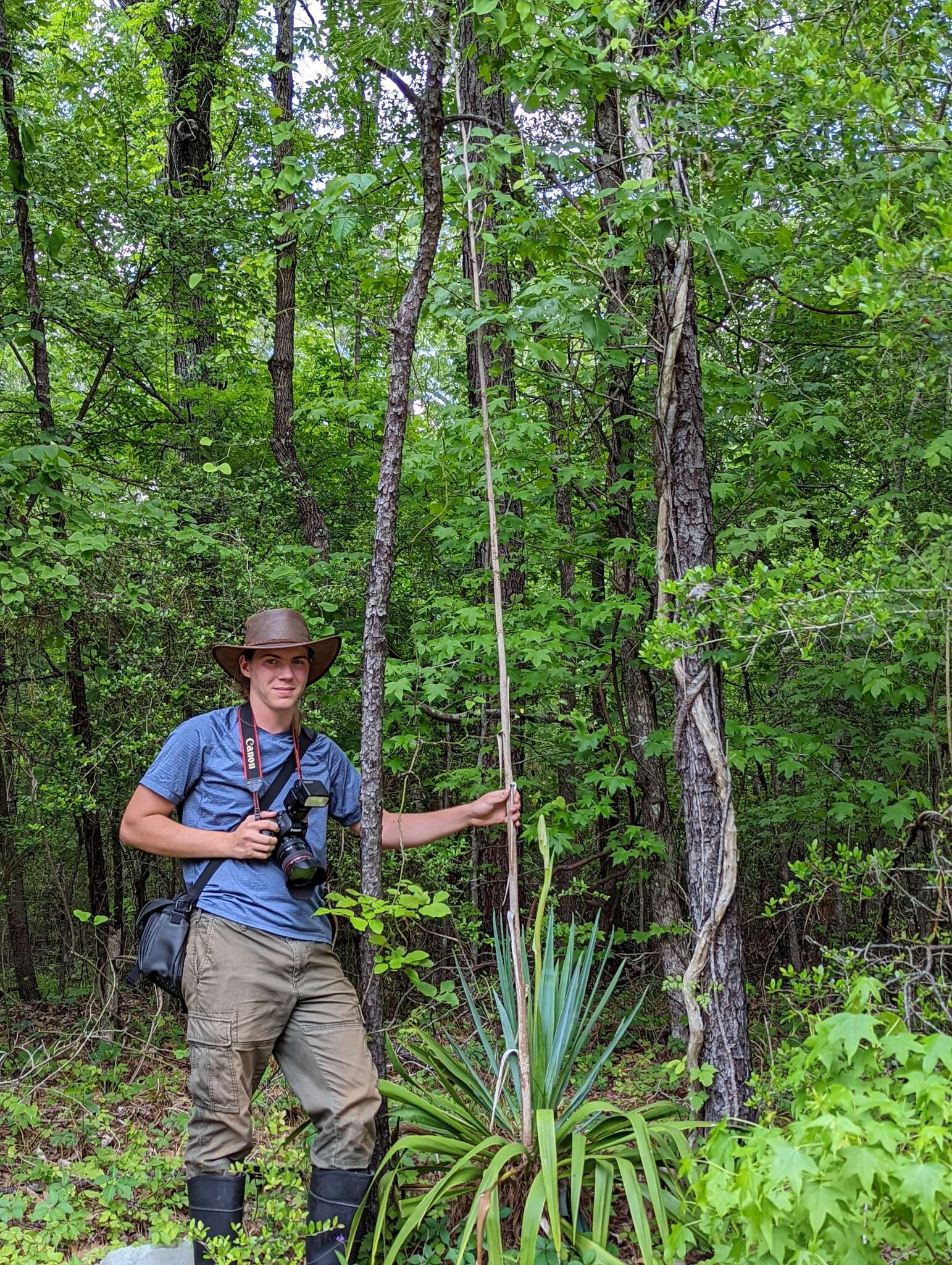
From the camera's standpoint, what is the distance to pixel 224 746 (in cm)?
304

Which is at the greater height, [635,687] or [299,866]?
[635,687]

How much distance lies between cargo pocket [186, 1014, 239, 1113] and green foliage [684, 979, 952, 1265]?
4.60ft

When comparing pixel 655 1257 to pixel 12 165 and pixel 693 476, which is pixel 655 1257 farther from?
pixel 12 165

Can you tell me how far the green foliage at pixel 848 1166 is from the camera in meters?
1.62

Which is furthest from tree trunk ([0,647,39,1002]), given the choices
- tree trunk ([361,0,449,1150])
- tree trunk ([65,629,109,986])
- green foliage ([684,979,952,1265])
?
green foliage ([684,979,952,1265])

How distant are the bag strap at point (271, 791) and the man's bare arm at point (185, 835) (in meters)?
0.04

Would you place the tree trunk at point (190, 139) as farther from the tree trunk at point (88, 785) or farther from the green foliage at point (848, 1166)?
the green foliage at point (848, 1166)

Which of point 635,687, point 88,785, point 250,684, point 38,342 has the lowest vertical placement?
point 88,785

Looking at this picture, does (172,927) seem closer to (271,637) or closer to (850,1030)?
(271,637)

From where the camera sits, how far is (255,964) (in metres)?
2.81

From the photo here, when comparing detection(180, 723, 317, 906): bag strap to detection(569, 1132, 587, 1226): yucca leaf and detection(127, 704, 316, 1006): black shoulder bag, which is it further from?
detection(569, 1132, 587, 1226): yucca leaf

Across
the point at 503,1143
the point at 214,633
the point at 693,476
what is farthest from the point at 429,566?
the point at 503,1143

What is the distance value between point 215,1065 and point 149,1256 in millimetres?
814

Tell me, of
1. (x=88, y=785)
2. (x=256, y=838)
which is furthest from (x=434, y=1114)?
(x=88, y=785)
